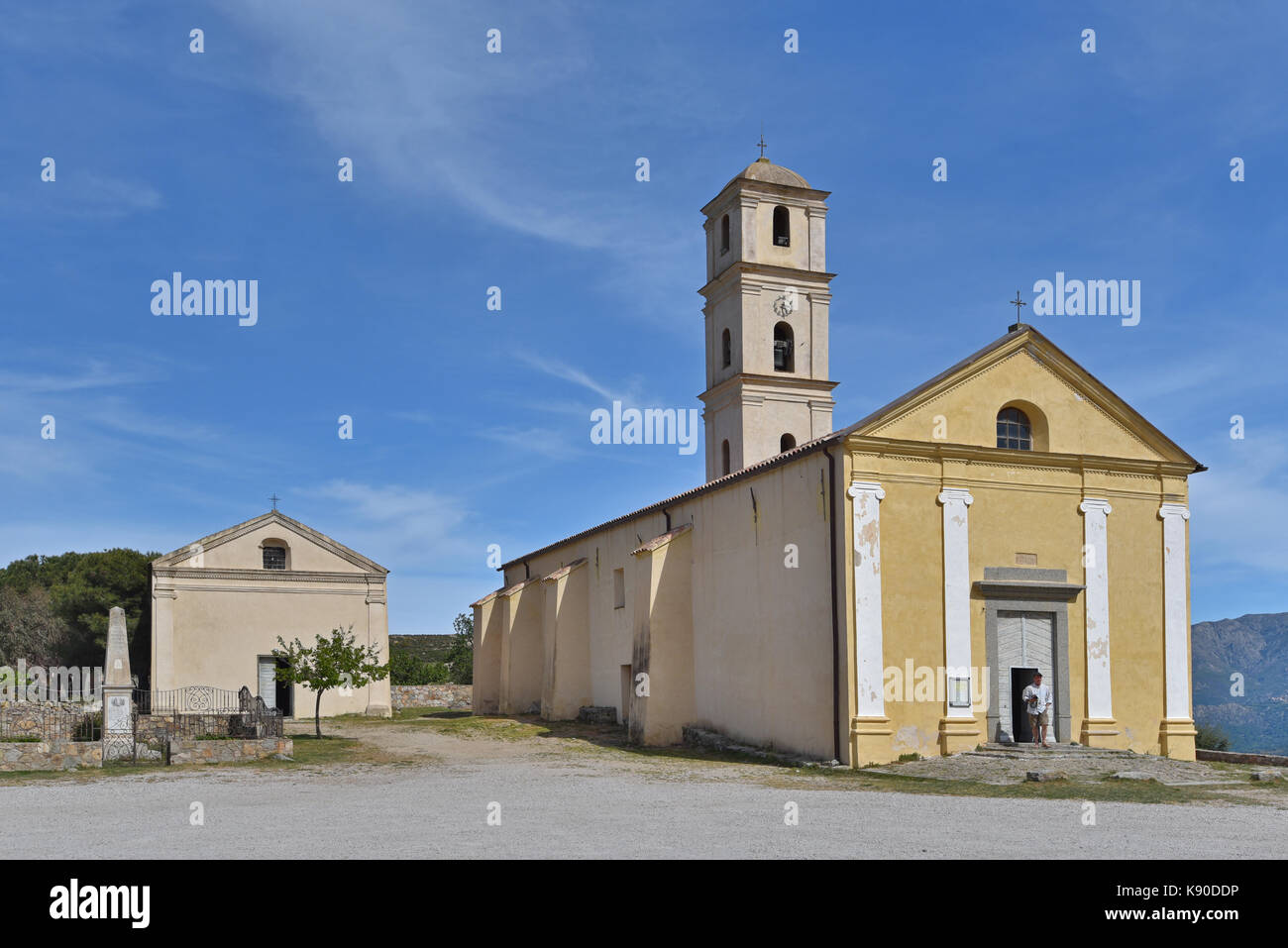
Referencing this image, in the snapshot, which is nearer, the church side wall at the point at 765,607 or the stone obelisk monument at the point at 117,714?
the stone obelisk monument at the point at 117,714

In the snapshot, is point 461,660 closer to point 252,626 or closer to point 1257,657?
point 252,626

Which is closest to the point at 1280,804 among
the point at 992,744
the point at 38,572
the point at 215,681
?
the point at 992,744

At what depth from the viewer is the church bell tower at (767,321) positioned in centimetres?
A: 3155

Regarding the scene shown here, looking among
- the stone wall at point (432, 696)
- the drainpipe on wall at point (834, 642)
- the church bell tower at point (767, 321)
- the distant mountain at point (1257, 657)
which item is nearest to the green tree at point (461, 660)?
the stone wall at point (432, 696)

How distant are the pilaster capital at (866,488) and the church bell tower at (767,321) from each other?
10.7m

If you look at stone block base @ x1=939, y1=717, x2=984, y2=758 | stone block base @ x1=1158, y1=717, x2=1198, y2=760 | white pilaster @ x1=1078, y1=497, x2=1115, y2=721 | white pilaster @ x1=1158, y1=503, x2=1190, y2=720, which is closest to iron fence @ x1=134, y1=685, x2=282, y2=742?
stone block base @ x1=939, y1=717, x2=984, y2=758

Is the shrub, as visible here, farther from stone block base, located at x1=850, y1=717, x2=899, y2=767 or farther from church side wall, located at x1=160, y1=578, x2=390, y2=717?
church side wall, located at x1=160, y1=578, x2=390, y2=717

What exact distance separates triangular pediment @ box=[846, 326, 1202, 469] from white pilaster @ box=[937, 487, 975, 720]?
1146 mm

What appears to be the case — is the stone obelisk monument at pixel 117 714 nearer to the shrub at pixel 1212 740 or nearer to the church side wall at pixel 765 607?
the church side wall at pixel 765 607

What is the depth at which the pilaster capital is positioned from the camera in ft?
66.1

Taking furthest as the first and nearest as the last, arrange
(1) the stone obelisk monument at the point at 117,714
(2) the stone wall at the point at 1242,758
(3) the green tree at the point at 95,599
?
(3) the green tree at the point at 95,599 < (2) the stone wall at the point at 1242,758 < (1) the stone obelisk monument at the point at 117,714

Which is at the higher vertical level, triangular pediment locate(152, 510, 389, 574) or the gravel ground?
triangular pediment locate(152, 510, 389, 574)

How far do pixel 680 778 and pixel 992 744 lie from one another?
19.8 feet

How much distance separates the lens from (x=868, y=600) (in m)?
20.0
